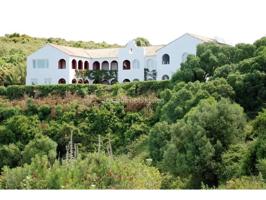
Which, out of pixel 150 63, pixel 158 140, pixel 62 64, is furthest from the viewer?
pixel 62 64

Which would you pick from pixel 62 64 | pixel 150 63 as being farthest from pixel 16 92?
pixel 150 63

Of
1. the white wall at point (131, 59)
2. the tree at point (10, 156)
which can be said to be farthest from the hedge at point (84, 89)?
the tree at point (10, 156)

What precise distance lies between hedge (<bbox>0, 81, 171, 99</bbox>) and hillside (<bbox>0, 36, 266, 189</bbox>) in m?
0.07

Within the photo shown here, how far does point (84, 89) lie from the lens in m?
35.2

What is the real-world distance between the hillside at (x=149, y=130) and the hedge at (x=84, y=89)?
0.07 metres

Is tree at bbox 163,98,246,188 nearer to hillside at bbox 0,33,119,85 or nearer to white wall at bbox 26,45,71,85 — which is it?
white wall at bbox 26,45,71,85

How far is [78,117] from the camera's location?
1258 inches

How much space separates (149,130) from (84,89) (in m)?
8.04

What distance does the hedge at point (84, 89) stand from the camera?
3453 cm

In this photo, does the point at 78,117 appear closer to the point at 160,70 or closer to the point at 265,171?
the point at 160,70

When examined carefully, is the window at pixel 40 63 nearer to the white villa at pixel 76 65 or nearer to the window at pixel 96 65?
the white villa at pixel 76 65

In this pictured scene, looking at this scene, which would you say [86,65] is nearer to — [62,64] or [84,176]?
[62,64]
